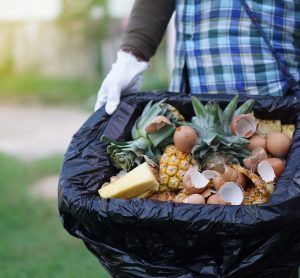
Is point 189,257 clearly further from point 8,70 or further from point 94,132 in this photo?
point 8,70

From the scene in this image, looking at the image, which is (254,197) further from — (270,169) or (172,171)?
(172,171)

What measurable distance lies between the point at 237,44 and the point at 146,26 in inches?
15.6

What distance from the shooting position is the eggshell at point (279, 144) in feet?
6.45

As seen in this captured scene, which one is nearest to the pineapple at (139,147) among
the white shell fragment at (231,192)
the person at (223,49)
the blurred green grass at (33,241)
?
the person at (223,49)

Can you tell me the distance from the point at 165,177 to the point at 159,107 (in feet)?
1.05

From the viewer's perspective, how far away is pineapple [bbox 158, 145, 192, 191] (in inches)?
75.7

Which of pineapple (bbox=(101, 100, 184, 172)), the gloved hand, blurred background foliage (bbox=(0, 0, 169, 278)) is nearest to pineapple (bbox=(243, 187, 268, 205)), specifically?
pineapple (bbox=(101, 100, 184, 172))

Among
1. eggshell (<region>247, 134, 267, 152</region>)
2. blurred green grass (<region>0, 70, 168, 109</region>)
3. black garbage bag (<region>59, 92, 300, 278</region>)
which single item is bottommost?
blurred green grass (<region>0, 70, 168, 109</region>)

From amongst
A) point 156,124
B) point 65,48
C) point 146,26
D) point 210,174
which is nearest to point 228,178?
point 210,174

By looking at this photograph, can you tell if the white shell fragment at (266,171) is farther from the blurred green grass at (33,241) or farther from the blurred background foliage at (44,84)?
the blurred background foliage at (44,84)

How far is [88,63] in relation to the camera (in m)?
10.7

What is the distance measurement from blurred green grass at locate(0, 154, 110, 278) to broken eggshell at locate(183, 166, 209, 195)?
68.8 inches

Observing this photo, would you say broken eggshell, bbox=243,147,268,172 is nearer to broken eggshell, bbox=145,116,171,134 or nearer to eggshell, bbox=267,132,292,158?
eggshell, bbox=267,132,292,158

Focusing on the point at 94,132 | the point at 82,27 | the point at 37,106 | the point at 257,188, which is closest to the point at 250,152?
the point at 257,188
